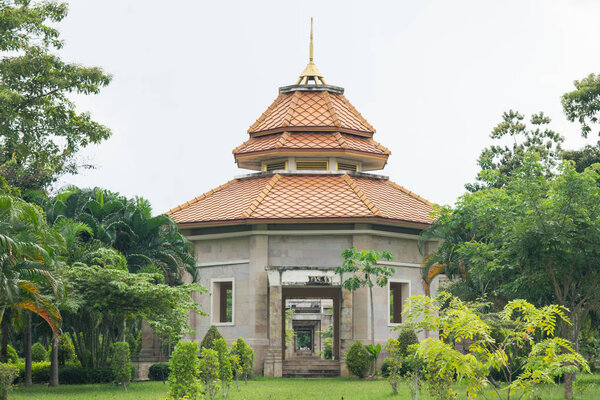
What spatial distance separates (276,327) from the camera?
112ft

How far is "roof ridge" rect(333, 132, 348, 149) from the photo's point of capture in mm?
38906

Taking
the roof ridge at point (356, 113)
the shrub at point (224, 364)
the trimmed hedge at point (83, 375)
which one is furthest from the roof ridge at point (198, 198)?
the shrub at point (224, 364)

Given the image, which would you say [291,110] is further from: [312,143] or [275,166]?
[275,166]

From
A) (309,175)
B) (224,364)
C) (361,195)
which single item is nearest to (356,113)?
(309,175)

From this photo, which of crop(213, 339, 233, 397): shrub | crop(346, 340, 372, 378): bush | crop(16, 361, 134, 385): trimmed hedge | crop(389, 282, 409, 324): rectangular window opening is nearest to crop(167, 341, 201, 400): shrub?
crop(213, 339, 233, 397): shrub

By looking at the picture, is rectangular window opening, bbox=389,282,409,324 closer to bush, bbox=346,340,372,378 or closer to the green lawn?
bush, bbox=346,340,372,378

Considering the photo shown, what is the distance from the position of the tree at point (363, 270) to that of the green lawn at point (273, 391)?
12.4 ft

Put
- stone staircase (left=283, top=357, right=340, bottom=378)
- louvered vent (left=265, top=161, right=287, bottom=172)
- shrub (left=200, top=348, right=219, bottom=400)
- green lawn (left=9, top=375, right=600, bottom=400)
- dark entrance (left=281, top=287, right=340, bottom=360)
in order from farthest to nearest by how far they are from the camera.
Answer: dark entrance (left=281, top=287, right=340, bottom=360) < louvered vent (left=265, top=161, right=287, bottom=172) < stone staircase (left=283, top=357, right=340, bottom=378) < green lawn (left=9, top=375, right=600, bottom=400) < shrub (left=200, top=348, right=219, bottom=400)

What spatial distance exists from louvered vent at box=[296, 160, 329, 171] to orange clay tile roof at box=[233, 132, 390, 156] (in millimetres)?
893

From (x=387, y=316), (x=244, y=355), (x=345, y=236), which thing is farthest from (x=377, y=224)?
(x=244, y=355)

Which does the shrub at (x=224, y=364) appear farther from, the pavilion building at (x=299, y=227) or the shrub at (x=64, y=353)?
the shrub at (x=64, y=353)

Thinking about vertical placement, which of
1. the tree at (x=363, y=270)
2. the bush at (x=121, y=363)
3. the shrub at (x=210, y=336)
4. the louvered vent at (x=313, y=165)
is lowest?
the bush at (x=121, y=363)

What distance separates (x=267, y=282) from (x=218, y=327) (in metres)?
3.18

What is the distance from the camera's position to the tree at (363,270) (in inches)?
1287
